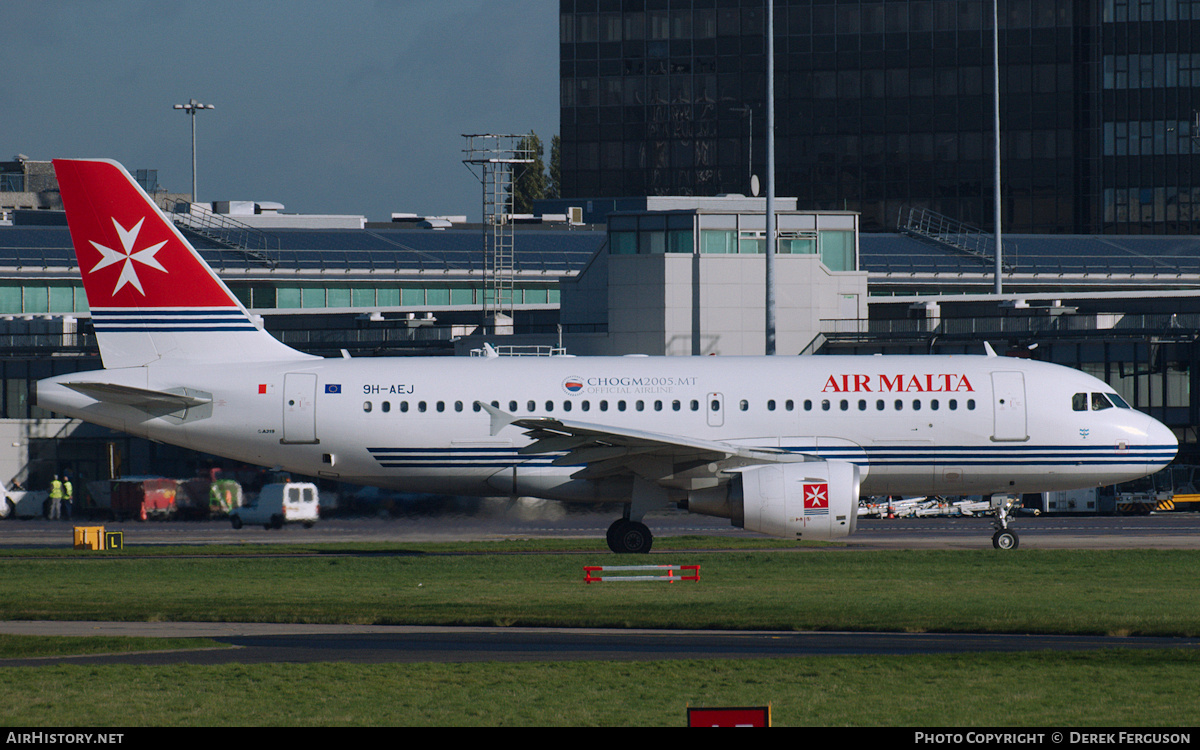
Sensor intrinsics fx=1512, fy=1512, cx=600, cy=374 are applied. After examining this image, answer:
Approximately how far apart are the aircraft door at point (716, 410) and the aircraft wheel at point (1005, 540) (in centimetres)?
724

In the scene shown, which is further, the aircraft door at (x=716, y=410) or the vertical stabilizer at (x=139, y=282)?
the vertical stabilizer at (x=139, y=282)

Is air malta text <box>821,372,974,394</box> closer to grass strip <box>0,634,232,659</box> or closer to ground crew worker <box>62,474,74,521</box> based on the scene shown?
grass strip <box>0,634,232,659</box>

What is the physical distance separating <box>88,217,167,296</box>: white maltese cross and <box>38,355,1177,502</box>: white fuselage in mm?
2181

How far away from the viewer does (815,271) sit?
60.8 meters

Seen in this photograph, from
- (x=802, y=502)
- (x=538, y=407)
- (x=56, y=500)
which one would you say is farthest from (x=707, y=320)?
(x=802, y=502)

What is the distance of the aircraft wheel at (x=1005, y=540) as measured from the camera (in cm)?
3628

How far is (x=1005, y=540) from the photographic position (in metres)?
36.4

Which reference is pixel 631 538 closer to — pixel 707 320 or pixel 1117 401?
pixel 1117 401

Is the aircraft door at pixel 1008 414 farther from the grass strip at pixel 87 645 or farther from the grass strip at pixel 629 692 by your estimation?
the grass strip at pixel 87 645

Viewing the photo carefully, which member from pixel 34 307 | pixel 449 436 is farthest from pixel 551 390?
pixel 34 307

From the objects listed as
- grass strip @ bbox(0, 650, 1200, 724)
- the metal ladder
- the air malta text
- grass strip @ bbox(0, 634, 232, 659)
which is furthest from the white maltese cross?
the metal ladder

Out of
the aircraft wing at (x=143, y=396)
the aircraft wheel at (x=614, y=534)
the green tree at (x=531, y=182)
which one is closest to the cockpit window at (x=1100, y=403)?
the aircraft wheel at (x=614, y=534)

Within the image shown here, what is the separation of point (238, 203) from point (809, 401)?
302ft
